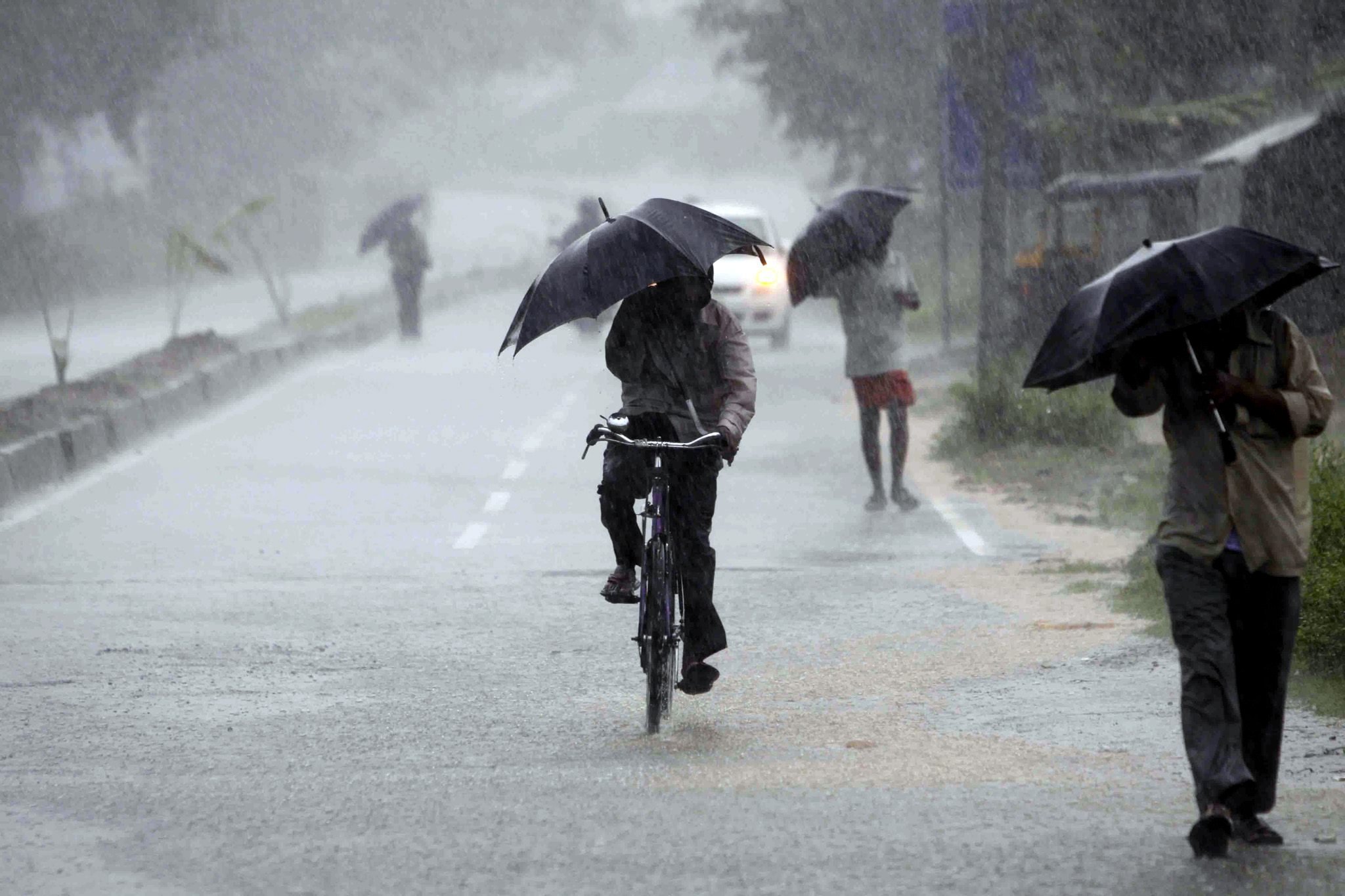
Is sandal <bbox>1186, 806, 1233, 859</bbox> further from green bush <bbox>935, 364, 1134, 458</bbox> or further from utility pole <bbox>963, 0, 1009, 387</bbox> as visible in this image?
utility pole <bbox>963, 0, 1009, 387</bbox>

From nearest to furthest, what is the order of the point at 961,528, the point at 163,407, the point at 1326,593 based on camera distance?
the point at 1326,593
the point at 961,528
the point at 163,407

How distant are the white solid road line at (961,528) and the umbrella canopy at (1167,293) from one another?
5.99 m

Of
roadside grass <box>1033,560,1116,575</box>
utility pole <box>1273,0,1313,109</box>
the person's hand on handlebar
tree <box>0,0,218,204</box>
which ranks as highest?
tree <box>0,0,218,204</box>

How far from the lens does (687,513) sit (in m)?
6.77

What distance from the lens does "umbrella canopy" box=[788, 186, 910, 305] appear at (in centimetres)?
1181

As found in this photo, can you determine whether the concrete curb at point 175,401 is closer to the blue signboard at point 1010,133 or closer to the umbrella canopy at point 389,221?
the umbrella canopy at point 389,221

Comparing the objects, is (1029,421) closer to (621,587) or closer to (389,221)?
(621,587)

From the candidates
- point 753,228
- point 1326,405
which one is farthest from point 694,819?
point 753,228

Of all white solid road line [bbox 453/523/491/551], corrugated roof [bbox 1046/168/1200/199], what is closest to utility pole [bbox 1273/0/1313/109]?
corrugated roof [bbox 1046/168/1200/199]

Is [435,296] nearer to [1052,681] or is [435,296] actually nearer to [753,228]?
[753,228]

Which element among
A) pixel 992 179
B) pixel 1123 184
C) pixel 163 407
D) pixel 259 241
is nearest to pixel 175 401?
pixel 163 407

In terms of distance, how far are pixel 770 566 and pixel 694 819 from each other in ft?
17.2

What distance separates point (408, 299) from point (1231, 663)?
25.4 metres

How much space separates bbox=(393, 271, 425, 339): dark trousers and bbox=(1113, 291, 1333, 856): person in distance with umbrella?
959 inches
